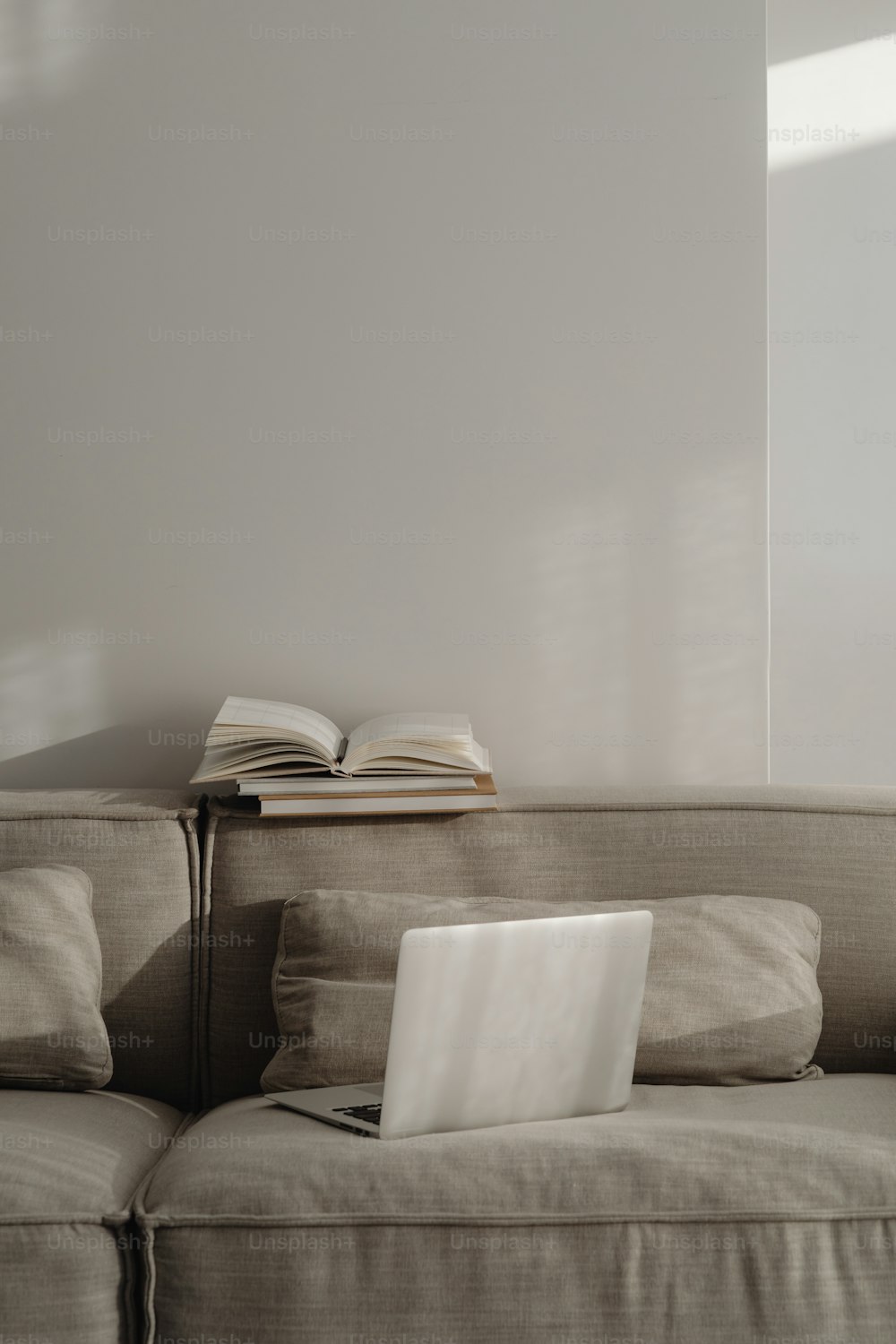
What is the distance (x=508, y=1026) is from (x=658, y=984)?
0.39 m

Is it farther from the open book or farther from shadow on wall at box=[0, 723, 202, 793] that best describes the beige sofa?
shadow on wall at box=[0, 723, 202, 793]

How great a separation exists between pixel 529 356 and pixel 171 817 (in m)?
1.12

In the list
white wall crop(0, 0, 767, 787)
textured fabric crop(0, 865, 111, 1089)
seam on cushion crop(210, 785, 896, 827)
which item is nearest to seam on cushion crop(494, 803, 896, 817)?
seam on cushion crop(210, 785, 896, 827)

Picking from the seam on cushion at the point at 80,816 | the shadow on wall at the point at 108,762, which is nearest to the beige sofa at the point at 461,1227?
the seam on cushion at the point at 80,816

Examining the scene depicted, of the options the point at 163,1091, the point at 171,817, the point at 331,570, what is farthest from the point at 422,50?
the point at 163,1091

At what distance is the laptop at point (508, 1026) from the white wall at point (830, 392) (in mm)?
1192

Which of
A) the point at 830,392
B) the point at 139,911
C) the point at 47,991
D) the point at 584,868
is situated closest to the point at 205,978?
the point at 139,911

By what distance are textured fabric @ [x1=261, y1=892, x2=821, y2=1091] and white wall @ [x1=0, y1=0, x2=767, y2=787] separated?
20.7 inches

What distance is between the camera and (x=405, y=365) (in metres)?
2.34

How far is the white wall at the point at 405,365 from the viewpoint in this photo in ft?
7.59

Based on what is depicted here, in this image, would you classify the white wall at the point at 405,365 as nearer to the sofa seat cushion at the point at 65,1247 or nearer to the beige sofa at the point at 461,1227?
the beige sofa at the point at 461,1227

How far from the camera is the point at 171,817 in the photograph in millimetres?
1992

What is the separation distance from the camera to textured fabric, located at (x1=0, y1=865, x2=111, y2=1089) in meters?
1.72

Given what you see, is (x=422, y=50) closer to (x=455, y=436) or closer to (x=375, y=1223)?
(x=455, y=436)
